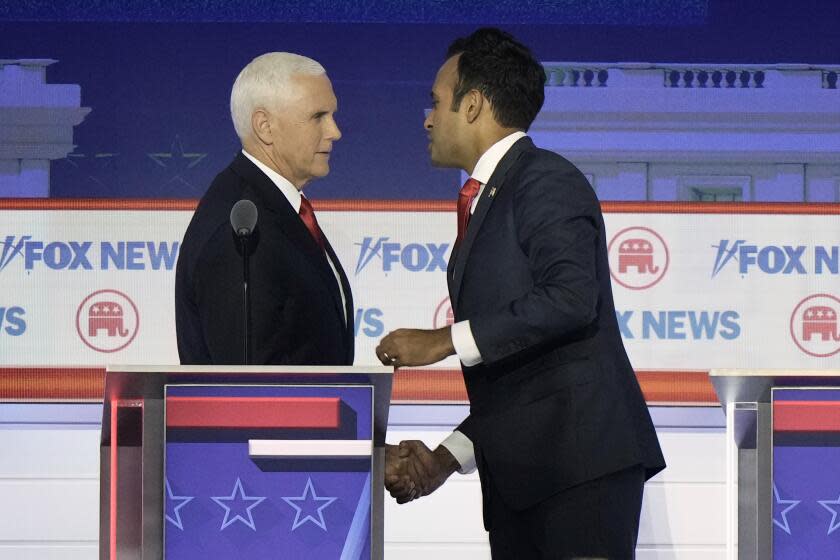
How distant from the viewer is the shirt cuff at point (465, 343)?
225 centimetres

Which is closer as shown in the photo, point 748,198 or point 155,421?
point 155,421

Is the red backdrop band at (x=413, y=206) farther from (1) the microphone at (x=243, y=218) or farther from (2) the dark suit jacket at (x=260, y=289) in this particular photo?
(1) the microphone at (x=243, y=218)

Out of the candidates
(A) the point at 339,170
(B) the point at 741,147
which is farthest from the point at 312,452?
(B) the point at 741,147

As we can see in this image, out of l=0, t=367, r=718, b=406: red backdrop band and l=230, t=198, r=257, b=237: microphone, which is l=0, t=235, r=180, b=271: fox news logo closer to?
l=0, t=367, r=718, b=406: red backdrop band

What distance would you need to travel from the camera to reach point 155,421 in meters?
2.08

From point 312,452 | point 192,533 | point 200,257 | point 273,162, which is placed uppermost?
point 273,162

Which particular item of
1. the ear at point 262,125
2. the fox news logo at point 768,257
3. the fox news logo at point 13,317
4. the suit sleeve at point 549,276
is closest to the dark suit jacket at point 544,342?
the suit sleeve at point 549,276

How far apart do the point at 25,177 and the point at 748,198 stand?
2.37 metres

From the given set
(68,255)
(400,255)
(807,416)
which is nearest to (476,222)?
(807,416)

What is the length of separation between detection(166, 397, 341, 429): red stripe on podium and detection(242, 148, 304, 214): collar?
788mm

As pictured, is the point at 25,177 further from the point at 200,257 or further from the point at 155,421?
the point at 155,421

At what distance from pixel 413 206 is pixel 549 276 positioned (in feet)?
7.03

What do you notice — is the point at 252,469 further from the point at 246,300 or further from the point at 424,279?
the point at 424,279

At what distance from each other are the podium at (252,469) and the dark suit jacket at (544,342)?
0.32 meters
